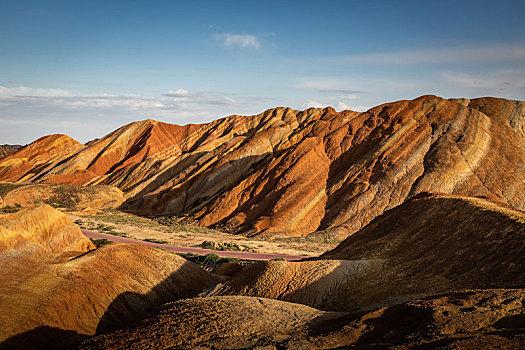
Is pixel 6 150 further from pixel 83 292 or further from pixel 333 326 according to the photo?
pixel 333 326

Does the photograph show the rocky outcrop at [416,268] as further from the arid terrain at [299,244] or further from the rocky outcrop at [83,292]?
the rocky outcrop at [83,292]

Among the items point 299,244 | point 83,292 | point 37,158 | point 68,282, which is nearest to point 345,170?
point 299,244

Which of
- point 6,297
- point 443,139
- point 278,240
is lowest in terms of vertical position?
point 278,240

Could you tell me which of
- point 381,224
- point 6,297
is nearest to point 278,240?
point 381,224

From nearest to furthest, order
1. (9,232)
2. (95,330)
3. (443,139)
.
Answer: (95,330) → (9,232) → (443,139)

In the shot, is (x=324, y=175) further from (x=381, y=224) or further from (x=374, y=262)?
(x=374, y=262)

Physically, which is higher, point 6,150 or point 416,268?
point 416,268

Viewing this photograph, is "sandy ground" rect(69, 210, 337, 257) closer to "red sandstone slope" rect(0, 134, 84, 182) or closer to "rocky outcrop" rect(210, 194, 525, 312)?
"rocky outcrop" rect(210, 194, 525, 312)
